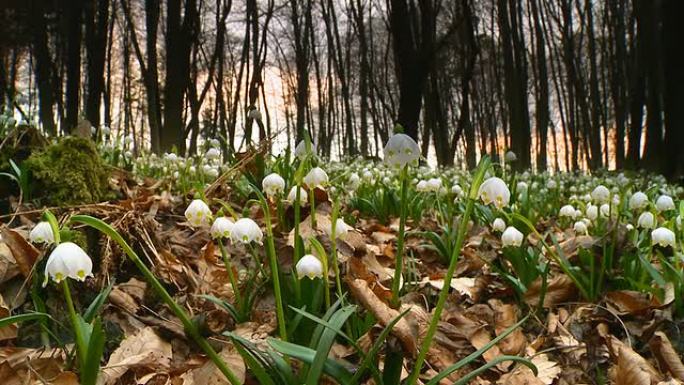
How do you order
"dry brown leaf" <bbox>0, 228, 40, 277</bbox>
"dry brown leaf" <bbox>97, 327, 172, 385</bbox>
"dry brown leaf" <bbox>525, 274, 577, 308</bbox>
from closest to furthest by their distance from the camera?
"dry brown leaf" <bbox>97, 327, 172, 385</bbox>, "dry brown leaf" <bbox>0, 228, 40, 277</bbox>, "dry brown leaf" <bbox>525, 274, 577, 308</bbox>

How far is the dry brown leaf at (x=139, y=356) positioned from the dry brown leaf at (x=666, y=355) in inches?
61.4

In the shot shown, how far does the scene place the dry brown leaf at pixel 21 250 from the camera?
1.72 metres

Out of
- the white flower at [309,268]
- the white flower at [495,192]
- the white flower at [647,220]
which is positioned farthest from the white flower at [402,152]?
the white flower at [647,220]

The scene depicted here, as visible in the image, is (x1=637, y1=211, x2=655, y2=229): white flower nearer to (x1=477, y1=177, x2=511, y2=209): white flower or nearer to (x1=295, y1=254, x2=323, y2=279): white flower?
(x1=477, y1=177, x2=511, y2=209): white flower

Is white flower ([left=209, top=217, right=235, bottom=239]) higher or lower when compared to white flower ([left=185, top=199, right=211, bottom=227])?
lower

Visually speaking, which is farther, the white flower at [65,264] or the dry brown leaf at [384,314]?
the dry brown leaf at [384,314]

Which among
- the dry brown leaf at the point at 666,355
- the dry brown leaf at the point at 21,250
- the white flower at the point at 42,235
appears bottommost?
the dry brown leaf at the point at 666,355

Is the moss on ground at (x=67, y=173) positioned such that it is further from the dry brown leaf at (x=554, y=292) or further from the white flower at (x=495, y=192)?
the dry brown leaf at (x=554, y=292)

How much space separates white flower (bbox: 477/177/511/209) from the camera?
135 cm

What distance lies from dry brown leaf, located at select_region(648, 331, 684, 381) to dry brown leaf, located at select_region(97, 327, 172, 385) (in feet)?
5.12

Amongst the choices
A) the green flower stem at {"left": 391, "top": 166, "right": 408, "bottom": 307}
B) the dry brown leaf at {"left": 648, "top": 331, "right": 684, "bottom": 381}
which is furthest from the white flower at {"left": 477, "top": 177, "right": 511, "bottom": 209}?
the dry brown leaf at {"left": 648, "top": 331, "right": 684, "bottom": 381}

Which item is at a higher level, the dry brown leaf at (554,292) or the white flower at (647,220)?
the white flower at (647,220)

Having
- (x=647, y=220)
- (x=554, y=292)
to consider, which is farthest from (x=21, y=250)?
(x=647, y=220)

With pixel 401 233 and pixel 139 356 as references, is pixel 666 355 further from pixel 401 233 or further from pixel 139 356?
pixel 139 356
